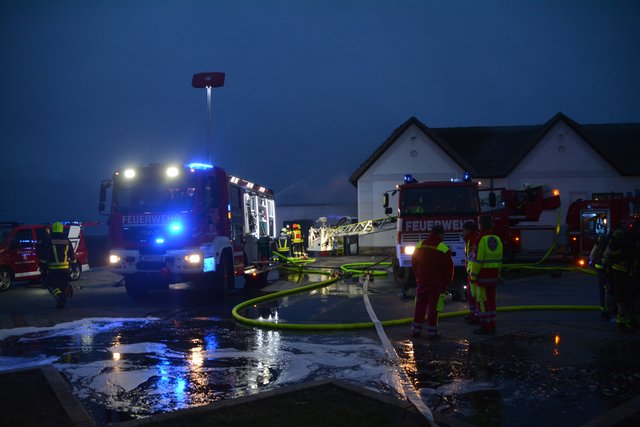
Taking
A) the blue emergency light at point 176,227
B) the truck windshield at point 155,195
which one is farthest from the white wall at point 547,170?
the blue emergency light at point 176,227

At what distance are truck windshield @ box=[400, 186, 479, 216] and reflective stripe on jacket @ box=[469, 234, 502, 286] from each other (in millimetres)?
5155

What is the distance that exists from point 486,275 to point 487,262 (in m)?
0.18

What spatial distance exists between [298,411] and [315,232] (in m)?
23.3

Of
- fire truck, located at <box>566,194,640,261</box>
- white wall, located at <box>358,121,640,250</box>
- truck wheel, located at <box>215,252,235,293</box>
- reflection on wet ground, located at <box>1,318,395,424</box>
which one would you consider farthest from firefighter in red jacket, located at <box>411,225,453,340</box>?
white wall, located at <box>358,121,640,250</box>

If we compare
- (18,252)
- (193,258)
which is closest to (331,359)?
(193,258)

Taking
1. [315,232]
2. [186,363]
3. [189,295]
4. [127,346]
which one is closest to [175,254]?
[189,295]

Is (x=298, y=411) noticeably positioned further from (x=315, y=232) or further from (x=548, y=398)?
(x=315, y=232)

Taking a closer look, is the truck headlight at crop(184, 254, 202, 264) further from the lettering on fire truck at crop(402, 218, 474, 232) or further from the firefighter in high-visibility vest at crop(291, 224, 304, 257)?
the firefighter in high-visibility vest at crop(291, 224, 304, 257)

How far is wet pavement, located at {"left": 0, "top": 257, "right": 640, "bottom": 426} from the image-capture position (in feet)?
14.9

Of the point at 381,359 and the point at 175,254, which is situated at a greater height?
the point at 175,254

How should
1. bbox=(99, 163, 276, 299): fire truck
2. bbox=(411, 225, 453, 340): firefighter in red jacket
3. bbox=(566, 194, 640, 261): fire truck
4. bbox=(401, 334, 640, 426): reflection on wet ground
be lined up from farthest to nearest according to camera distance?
bbox=(566, 194, 640, 261): fire truck < bbox=(99, 163, 276, 299): fire truck < bbox=(411, 225, 453, 340): firefighter in red jacket < bbox=(401, 334, 640, 426): reflection on wet ground

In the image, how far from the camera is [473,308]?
8.05 m

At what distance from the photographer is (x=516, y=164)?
91.8 feet

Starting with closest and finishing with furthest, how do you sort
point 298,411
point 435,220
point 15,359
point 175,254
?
point 298,411 < point 15,359 < point 175,254 < point 435,220
